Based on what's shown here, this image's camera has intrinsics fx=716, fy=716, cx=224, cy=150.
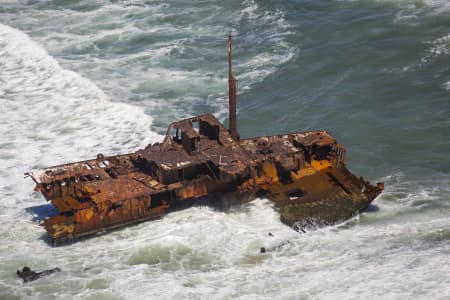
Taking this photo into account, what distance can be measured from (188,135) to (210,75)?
51.8 feet

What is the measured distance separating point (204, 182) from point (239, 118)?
11064 mm

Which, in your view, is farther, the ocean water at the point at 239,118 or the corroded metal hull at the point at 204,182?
the corroded metal hull at the point at 204,182

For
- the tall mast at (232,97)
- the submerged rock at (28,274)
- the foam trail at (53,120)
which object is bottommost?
the submerged rock at (28,274)

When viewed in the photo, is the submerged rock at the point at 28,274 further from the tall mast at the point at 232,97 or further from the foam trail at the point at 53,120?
the tall mast at the point at 232,97

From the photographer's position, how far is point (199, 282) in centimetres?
2308

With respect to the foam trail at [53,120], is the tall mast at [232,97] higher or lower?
higher

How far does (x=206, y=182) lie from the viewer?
27.3m

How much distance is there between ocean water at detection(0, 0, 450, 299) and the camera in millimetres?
23266

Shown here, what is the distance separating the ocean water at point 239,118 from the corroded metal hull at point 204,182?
0.61 m

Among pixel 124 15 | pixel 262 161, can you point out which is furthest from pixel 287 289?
pixel 124 15

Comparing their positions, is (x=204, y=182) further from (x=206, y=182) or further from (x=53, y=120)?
(x=53, y=120)

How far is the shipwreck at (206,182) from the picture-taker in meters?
26.4

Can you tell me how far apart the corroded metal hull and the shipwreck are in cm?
4

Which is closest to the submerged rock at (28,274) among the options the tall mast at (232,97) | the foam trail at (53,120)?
the foam trail at (53,120)
